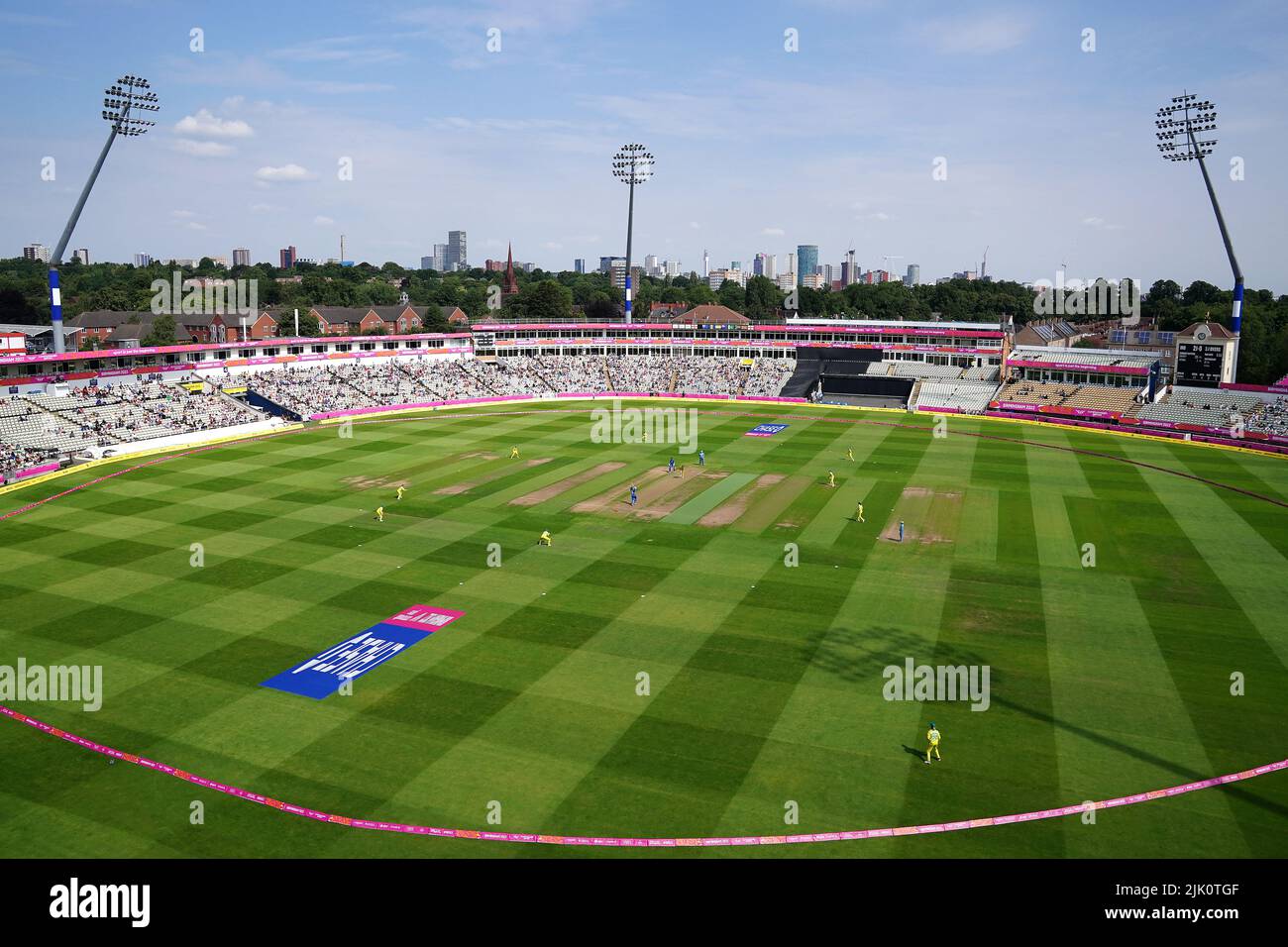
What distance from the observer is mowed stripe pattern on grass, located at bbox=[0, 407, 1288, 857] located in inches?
779

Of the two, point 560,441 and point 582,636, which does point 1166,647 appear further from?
point 560,441

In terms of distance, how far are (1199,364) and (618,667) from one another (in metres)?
75.9

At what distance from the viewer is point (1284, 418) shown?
6844 cm

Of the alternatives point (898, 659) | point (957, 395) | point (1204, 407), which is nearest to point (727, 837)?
point (898, 659)

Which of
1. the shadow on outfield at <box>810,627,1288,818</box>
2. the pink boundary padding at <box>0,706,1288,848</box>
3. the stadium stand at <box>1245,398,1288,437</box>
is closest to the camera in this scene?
the pink boundary padding at <box>0,706,1288,848</box>

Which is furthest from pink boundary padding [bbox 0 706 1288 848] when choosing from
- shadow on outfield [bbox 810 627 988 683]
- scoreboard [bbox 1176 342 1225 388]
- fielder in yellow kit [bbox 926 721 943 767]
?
scoreboard [bbox 1176 342 1225 388]

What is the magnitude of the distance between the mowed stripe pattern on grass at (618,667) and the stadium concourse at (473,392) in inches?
821

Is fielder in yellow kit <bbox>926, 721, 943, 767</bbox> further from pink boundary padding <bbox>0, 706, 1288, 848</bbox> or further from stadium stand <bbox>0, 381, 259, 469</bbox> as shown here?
stadium stand <bbox>0, 381, 259, 469</bbox>

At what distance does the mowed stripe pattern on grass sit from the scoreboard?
3676cm

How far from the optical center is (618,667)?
89.1ft

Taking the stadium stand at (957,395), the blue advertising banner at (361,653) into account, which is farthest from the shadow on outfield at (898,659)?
the stadium stand at (957,395)

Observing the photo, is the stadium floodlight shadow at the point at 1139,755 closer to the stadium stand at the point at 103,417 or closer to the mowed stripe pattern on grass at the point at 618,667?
the mowed stripe pattern on grass at the point at 618,667
